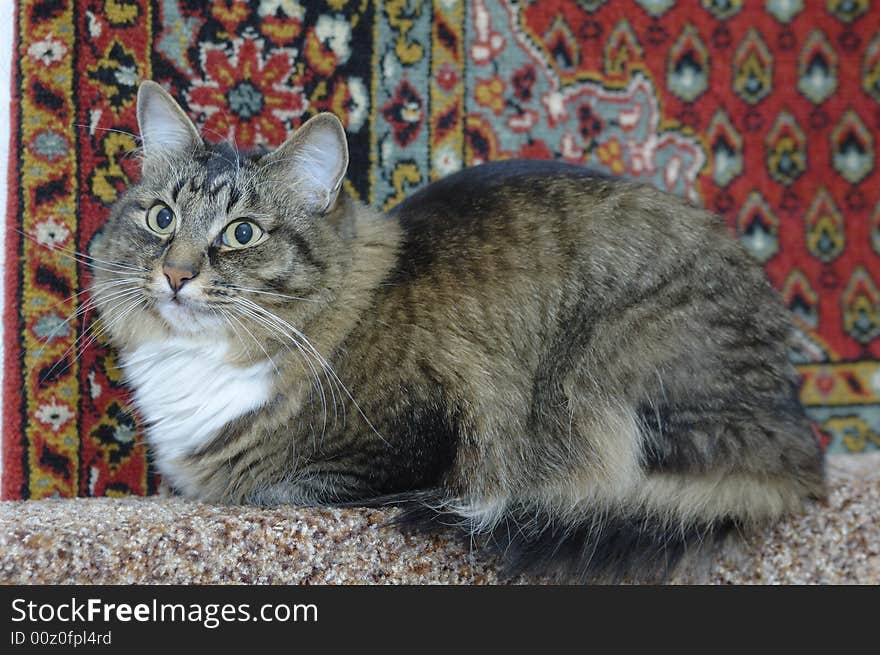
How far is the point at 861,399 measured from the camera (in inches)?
86.0

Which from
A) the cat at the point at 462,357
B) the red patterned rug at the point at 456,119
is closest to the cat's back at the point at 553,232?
the cat at the point at 462,357

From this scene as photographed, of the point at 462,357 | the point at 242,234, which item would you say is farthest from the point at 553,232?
the point at 242,234

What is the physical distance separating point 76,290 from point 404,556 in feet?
3.07

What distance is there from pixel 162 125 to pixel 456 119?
0.72 metres

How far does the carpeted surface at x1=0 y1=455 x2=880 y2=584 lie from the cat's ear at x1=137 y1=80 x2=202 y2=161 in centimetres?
64

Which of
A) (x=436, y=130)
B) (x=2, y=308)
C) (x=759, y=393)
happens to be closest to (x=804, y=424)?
(x=759, y=393)

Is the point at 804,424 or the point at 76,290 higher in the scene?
the point at 76,290

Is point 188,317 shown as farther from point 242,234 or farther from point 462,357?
point 462,357

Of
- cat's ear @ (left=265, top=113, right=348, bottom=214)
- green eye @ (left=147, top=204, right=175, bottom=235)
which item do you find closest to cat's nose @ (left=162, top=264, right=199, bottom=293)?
green eye @ (left=147, top=204, right=175, bottom=235)

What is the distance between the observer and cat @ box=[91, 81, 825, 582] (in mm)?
1389

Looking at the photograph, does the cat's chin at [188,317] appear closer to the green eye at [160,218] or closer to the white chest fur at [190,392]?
the white chest fur at [190,392]

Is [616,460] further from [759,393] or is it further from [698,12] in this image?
[698,12]

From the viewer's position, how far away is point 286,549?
1.26m

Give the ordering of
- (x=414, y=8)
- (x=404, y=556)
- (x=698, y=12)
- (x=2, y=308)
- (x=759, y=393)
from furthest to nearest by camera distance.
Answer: (x=698, y=12), (x=414, y=8), (x=2, y=308), (x=759, y=393), (x=404, y=556)
